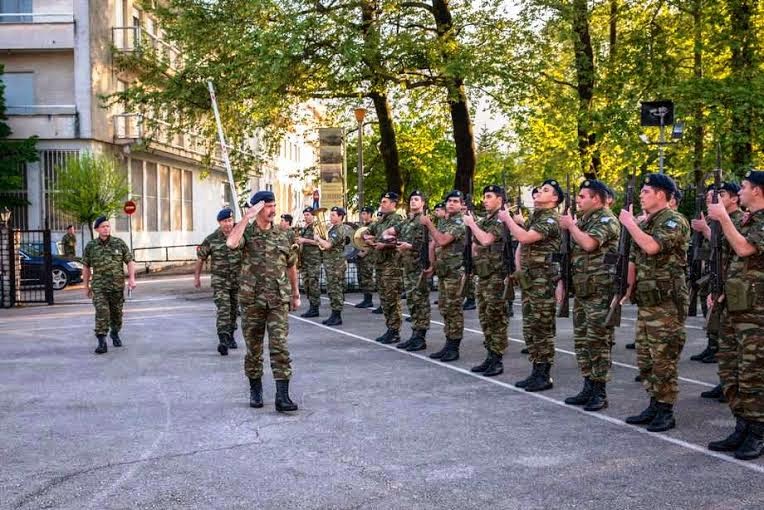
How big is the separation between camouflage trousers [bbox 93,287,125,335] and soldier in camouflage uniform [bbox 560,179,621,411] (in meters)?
7.13

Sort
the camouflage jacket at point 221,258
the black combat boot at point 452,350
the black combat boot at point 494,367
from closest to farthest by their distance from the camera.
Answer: the black combat boot at point 494,367, the black combat boot at point 452,350, the camouflage jacket at point 221,258

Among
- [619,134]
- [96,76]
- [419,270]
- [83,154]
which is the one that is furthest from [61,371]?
[96,76]

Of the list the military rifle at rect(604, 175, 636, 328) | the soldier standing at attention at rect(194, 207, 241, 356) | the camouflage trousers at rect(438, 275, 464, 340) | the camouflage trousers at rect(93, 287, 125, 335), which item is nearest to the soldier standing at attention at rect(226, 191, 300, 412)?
the military rifle at rect(604, 175, 636, 328)

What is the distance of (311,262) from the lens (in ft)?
58.2

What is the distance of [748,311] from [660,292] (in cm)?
82

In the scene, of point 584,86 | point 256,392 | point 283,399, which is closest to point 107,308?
point 256,392

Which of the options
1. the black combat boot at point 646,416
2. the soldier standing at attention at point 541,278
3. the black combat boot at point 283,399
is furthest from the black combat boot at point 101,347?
the black combat boot at point 646,416

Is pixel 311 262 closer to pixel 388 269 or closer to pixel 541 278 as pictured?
pixel 388 269

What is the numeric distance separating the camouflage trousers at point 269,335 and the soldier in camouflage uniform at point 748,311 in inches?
146

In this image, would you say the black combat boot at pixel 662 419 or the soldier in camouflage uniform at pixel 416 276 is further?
the soldier in camouflage uniform at pixel 416 276

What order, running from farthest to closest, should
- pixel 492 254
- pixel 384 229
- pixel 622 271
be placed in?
pixel 384 229 < pixel 492 254 < pixel 622 271

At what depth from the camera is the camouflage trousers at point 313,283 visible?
17.3 metres

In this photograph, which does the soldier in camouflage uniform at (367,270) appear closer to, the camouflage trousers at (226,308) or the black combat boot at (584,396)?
the camouflage trousers at (226,308)

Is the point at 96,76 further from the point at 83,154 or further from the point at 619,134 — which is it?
the point at 619,134
